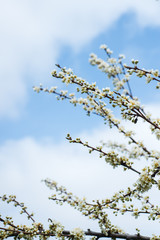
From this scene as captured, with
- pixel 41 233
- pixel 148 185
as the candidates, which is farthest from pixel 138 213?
pixel 41 233

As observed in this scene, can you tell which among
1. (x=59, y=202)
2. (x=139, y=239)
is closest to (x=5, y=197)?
(x=59, y=202)

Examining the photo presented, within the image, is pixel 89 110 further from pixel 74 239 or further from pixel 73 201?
pixel 74 239

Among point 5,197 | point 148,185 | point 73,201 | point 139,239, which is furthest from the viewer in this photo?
point 73,201

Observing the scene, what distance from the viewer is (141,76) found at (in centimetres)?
471

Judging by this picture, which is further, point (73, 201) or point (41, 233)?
point (73, 201)

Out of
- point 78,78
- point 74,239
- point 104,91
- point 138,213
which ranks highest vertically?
point 78,78

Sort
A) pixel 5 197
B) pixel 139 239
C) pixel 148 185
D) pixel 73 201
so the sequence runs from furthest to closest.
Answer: pixel 73 201
pixel 5 197
pixel 139 239
pixel 148 185

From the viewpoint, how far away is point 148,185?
4.66 m

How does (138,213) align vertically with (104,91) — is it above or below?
below

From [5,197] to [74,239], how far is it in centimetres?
192

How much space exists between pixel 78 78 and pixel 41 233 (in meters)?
3.04

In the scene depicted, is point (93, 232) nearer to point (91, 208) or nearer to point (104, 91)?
point (91, 208)

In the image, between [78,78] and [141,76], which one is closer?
[141,76]

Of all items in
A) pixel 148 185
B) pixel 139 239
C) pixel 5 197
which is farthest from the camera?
pixel 5 197
